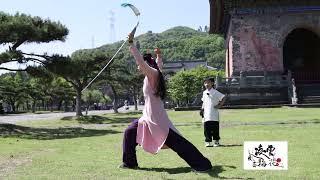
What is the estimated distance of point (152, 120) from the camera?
8.07 metres

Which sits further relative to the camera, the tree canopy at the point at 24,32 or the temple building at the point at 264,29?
the temple building at the point at 264,29

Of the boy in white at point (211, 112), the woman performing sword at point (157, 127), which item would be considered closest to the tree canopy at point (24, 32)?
the boy in white at point (211, 112)

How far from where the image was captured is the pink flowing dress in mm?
8000

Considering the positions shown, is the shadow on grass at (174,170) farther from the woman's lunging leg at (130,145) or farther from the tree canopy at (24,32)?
the tree canopy at (24,32)

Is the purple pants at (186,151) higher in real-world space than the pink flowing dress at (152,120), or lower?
lower

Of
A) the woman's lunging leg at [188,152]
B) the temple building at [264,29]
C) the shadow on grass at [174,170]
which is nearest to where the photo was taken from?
the woman's lunging leg at [188,152]

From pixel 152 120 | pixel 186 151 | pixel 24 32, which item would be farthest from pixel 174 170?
pixel 24 32

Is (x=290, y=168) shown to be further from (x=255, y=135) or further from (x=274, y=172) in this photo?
(x=255, y=135)

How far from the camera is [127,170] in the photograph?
8.32m

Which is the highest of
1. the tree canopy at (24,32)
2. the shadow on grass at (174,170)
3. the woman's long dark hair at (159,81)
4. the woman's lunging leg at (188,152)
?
the tree canopy at (24,32)

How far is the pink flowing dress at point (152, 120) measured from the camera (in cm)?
800

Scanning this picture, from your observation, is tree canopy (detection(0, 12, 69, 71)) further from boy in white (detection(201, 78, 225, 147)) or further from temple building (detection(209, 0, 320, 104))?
temple building (detection(209, 0, 320, 104))

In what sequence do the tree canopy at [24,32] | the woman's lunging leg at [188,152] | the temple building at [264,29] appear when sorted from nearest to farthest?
the woman's lunging leg at [188,152], the tree canopy at [24,32], the temple building at [264,29]

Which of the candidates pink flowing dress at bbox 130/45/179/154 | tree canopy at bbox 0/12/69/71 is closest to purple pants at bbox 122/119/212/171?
pink flowing dress at bbox 130/45/179/154
